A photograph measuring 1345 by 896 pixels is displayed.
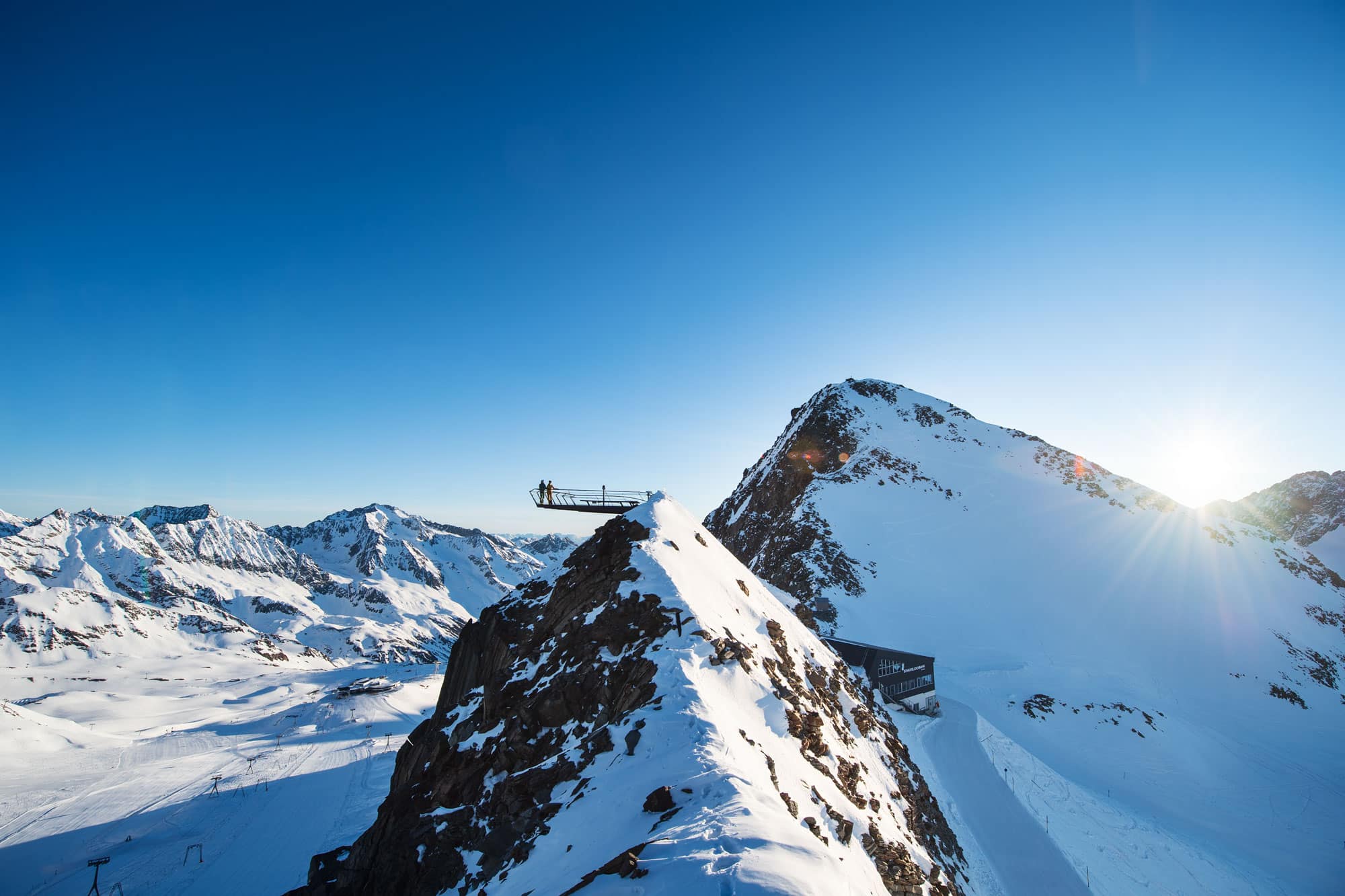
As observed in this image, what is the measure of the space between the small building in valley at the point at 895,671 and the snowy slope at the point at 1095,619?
412cm

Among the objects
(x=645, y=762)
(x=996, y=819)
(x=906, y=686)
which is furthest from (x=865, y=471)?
(x=645, y=762)

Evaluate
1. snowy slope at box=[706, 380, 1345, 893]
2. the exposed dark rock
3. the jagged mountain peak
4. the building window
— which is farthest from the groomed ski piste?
the jagged mountain peak

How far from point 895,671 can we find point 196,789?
209 ft

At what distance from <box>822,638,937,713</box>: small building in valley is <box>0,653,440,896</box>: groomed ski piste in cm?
3834

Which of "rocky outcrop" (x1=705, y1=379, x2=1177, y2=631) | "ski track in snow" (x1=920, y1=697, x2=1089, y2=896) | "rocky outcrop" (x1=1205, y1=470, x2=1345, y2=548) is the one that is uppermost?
"rocky outcrop" (x1=705, y1=379, x2=1177, y2=631)

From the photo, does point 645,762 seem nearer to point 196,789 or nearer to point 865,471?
point 196,789

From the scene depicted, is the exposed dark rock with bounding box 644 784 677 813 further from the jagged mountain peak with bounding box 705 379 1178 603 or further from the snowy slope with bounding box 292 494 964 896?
the jagged mountain peak with bounding box 705 379 1178 603

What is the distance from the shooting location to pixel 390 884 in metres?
14.8

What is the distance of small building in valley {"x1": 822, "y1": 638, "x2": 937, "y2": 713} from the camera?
3753 centimetres

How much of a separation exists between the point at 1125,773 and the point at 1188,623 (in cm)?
3005

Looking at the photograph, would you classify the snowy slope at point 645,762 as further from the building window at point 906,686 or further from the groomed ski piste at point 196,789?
the groomed ski piste at point 196,789

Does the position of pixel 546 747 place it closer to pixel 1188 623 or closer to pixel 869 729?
pixel 869 729

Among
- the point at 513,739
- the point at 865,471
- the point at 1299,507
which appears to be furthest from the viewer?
the point at 1299,507

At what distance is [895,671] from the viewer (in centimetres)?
3850
